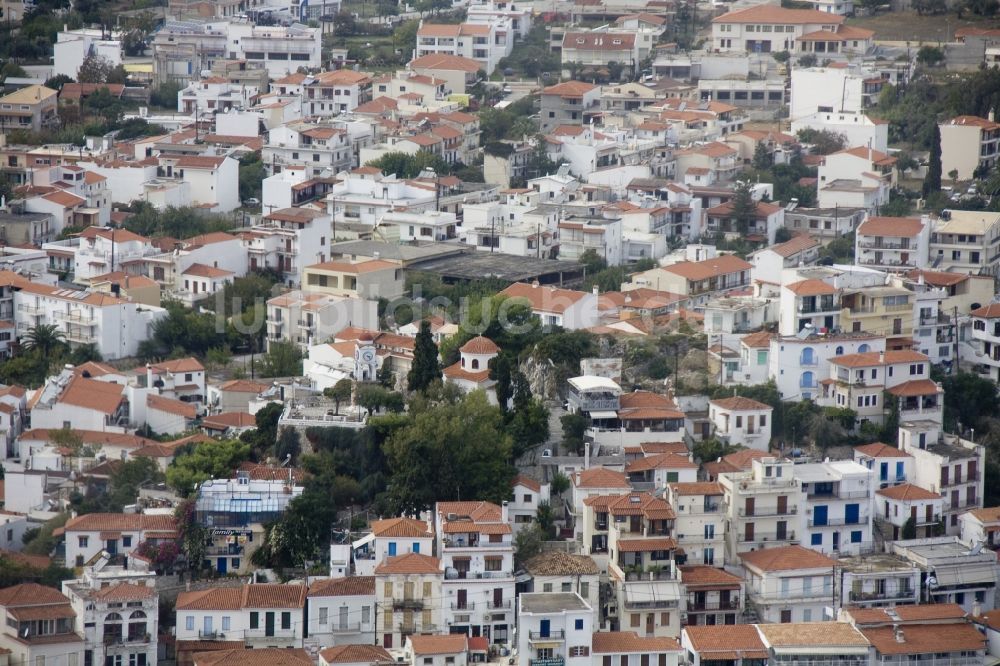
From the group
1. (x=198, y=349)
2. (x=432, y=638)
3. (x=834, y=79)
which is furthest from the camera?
(x=834, y=79)

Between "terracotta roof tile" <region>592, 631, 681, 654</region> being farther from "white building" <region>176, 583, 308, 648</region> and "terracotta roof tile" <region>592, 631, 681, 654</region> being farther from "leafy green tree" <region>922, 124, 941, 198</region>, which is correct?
"leafy green tree" <region>922, 124, 941, 198</region>

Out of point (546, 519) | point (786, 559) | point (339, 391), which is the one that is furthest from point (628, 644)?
point (339, 391)

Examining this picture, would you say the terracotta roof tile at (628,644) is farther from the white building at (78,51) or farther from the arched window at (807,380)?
the white building at (78,51)

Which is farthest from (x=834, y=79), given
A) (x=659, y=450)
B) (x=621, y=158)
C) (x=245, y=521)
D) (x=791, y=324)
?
(x=245, y=521)

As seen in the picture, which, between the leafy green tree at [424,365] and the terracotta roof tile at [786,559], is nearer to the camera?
the terracotta roof tile at [786,559]

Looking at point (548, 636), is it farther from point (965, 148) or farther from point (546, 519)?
point (965, 148)

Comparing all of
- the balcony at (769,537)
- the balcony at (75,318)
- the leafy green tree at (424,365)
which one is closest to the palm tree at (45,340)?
the balcony at (75,318)

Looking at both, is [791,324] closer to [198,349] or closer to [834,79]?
[198,349]
